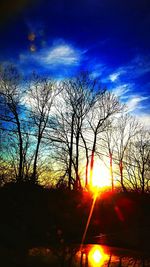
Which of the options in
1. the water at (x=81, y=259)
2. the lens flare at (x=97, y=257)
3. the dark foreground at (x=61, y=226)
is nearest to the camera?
the water at (x=81, y=259)

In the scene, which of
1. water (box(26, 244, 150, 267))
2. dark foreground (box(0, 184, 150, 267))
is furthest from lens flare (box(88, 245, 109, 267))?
dark foreground (box(0, 184, 150, 267))

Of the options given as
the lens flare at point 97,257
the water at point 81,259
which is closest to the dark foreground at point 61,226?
the water at point 81,259

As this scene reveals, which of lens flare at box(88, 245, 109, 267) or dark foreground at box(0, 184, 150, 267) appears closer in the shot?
lens flare at box(88, 245, 109, 267)

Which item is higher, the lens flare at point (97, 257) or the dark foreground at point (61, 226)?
the dark foreground at point (61, 226)

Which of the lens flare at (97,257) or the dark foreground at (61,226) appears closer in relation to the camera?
the lens flare at (97,257)

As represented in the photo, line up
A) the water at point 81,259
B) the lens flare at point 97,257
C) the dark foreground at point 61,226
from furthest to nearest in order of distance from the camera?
the dark foreground at point 61,226 < the lens flare at point 97,257 < the water at point 81,259

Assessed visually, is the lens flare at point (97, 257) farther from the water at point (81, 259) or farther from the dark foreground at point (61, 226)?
the dark foreground at point (61, 226)

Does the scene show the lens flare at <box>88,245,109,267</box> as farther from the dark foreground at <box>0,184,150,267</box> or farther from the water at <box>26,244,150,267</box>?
the dark foreground at <box>0,184,150,267</box>

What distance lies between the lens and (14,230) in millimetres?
13281

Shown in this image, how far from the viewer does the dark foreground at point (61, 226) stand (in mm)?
8021

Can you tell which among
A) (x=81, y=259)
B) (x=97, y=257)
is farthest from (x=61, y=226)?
(x=81, y=259)

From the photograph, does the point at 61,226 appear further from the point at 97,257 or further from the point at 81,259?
the point at 81,259

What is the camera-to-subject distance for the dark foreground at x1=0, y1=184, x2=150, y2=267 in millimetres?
8021

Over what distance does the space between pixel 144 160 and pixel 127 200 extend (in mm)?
27889
